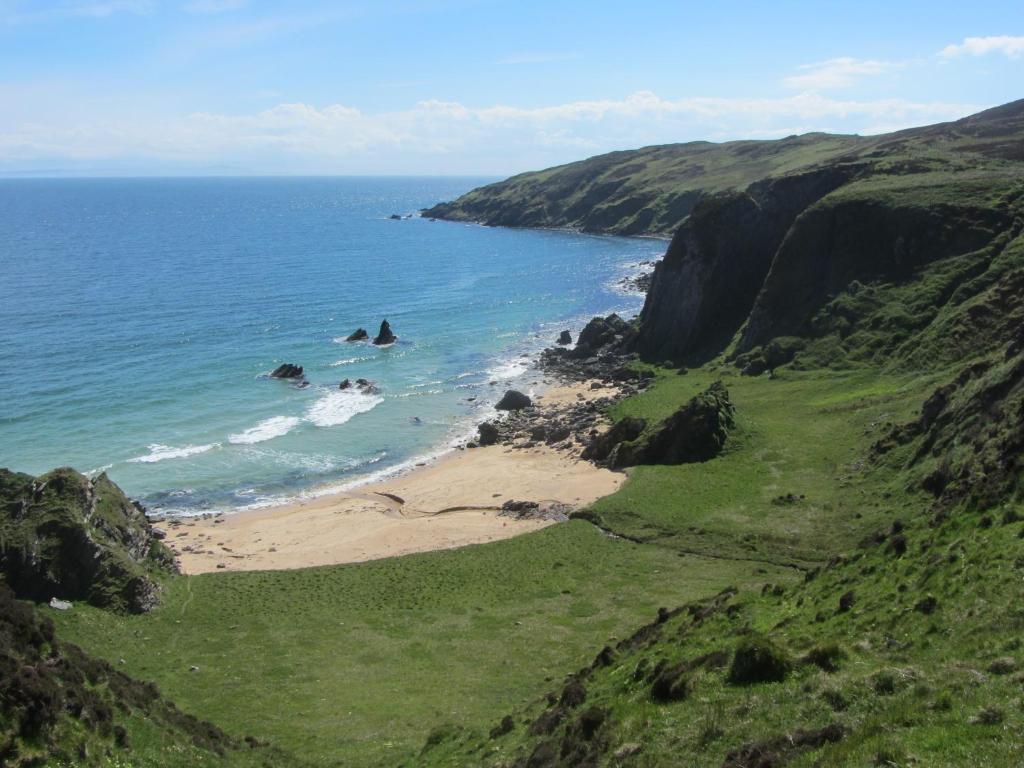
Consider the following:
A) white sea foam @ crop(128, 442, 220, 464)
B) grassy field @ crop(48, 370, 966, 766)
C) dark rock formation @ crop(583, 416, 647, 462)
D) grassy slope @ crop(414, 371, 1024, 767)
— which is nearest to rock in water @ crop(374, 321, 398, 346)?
white sea foam @ crop(128, 442, 220, 464)

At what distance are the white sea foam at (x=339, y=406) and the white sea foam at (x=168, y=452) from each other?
12.4 metres

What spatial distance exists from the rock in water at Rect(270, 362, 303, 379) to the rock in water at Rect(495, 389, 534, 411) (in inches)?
1107

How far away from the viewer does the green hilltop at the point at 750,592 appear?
67.0 feet

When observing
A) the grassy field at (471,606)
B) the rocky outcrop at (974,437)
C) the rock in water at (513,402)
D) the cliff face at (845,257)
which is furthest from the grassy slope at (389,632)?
the cliff face at (845,257)

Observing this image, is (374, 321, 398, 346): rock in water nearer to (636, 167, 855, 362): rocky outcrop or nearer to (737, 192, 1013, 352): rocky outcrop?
(636, 167, 855, 362): rocky outcrop

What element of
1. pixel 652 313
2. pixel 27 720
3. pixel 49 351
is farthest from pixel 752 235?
pixel 27 720

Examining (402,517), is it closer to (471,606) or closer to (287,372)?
(471,606)

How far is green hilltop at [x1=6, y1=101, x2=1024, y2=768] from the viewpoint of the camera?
67.0 ft

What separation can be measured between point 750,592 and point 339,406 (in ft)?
234

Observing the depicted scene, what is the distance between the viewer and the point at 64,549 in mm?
44531

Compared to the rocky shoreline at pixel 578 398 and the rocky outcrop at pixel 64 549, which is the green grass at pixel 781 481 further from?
the rocky outcrop at pixel 64 549

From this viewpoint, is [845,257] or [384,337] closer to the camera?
[845,257]

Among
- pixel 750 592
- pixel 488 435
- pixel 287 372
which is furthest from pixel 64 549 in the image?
pixel 287 372

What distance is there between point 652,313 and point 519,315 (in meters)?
42.4
